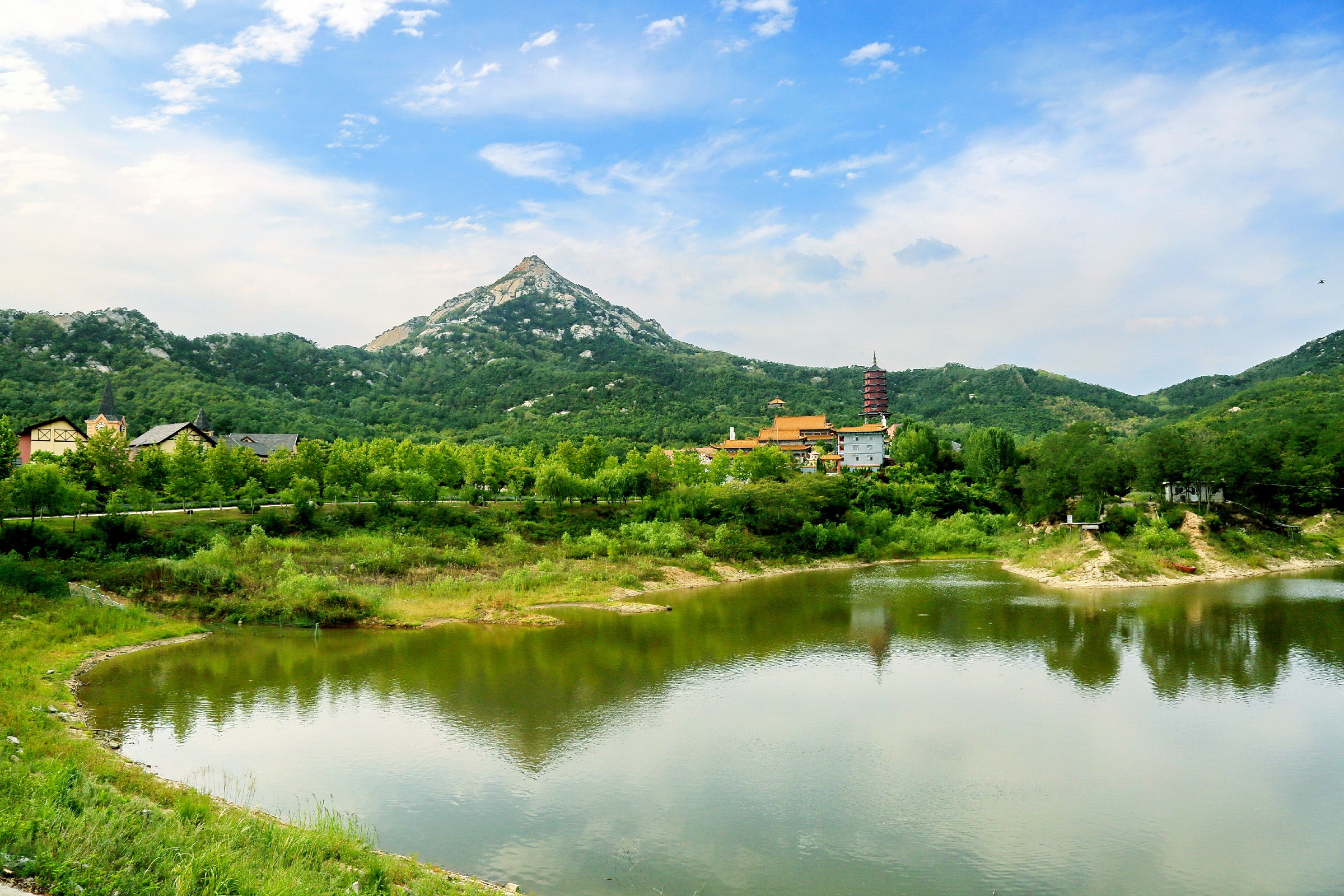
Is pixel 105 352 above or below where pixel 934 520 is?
above

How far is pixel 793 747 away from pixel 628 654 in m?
9.18

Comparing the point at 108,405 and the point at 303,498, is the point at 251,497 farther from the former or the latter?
the point at 108,405

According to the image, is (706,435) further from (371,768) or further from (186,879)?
(186,879)

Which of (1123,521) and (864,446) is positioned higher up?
(864,446)

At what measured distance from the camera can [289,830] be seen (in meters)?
11.1

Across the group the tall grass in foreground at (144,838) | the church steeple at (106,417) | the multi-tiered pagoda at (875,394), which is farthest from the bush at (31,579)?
the multi-tiered pagoda at (875,394)

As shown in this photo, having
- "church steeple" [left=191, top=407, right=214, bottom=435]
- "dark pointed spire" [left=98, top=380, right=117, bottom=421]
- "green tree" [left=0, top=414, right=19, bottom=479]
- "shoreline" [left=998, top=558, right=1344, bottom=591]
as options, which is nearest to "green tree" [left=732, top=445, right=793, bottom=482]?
"shoreline" [left=998, top=558, right=1344, bottom=591]

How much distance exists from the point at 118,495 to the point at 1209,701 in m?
43.4

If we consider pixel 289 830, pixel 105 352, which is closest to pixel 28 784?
pixel 289 830

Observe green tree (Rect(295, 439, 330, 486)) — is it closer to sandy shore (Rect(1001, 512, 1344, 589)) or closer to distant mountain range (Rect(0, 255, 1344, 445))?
distant mountain range (Rect(0, 255, 1344, 445))

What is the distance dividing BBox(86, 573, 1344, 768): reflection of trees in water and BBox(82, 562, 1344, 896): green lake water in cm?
13

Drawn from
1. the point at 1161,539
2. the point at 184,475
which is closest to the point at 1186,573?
the point at 1161,539

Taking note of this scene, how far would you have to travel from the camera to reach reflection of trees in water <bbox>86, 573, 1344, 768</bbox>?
1908 centimetres

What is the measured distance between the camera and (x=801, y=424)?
284 ft
